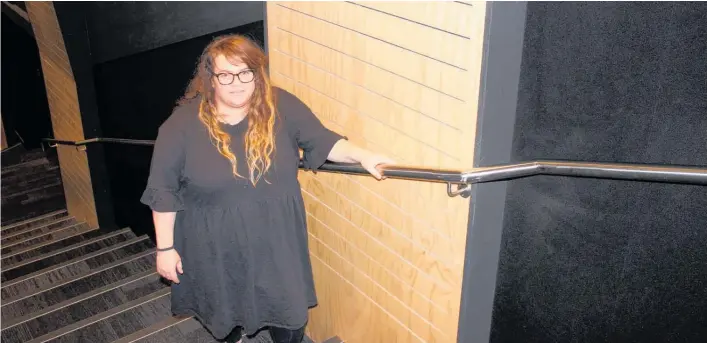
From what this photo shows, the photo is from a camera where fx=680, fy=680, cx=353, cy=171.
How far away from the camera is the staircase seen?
11.2 ft

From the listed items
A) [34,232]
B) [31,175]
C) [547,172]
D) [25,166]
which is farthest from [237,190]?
[25,166]

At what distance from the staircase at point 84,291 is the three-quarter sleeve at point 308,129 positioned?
1030 mm

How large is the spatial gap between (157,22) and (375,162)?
3716 mm

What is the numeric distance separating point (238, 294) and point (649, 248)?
149 centimetres

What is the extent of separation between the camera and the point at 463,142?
1.99 metres

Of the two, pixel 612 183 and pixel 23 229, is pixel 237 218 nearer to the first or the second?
pixel 612 183

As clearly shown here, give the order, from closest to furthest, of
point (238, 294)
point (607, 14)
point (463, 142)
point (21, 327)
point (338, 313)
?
point (607, 14) → point (463, 142) → point (238, 294) → point (338, 313) → point (21, 327)

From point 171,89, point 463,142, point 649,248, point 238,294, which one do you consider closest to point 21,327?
point 238,294

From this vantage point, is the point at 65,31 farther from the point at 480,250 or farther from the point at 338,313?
the point at 480,250

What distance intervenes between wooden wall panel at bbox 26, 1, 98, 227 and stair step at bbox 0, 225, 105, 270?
0.18m

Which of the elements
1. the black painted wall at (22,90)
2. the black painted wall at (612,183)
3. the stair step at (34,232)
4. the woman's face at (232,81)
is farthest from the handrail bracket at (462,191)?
the black painted wall at (22,90)

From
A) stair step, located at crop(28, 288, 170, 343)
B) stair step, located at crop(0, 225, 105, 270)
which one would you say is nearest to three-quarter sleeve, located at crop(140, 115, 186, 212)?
stair step, located at crop(28, 288, 170, 343)

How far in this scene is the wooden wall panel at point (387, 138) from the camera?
2.00 metres

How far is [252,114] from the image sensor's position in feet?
7.79
